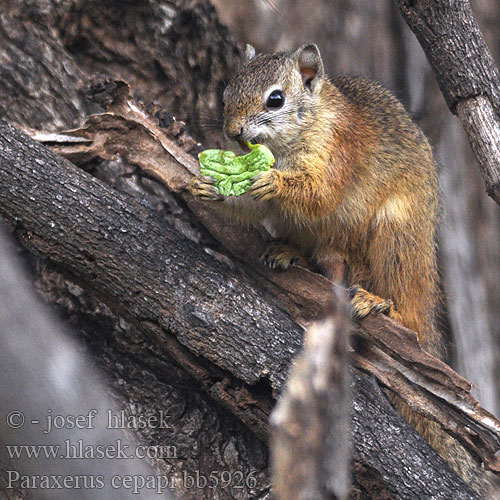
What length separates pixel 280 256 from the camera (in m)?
3.29

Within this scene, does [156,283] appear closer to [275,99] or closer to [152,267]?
[152,267]

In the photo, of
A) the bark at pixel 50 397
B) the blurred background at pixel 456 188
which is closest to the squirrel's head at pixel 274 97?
the blurred background at pixel 456 188

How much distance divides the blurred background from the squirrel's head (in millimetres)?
1438

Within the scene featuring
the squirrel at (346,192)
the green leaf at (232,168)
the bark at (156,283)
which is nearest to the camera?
the bark at (156,283)

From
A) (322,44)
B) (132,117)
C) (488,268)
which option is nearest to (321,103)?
(132,117)

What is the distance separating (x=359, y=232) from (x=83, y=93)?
148 centimetres

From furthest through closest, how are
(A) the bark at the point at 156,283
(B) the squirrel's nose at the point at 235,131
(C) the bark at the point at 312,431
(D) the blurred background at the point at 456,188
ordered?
(D) the blurred background at the point at 456,188 → (B) the squirrel's nose at the point at 235,131 → (A) the bark at the point at 156,283 → (C) the bark at the point at 312,431

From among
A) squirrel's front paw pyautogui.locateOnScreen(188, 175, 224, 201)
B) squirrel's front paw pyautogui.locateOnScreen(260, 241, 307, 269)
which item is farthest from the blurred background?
squirrel's front paw pyautogui.locateOnScreen(188, 175, 224, 201)

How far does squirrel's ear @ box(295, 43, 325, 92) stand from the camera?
137 inches

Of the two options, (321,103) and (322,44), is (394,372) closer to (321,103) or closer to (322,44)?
(321,103)

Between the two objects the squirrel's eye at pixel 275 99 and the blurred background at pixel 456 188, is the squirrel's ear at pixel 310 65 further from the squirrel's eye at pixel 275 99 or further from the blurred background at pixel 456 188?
the blurred background at pixel 456 188

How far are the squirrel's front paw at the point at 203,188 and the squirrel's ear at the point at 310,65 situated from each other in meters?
0.77
